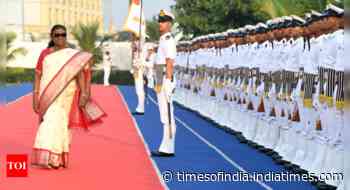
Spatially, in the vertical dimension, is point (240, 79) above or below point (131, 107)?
above

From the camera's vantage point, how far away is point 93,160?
41.9 ft

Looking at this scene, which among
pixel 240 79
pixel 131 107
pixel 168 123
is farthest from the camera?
pixel 131 107

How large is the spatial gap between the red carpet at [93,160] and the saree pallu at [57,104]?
0.24 m

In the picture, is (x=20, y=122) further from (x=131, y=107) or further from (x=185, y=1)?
(x=185, y=1)

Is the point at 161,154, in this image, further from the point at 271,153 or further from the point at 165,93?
the point at 271,153

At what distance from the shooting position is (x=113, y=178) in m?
10.9

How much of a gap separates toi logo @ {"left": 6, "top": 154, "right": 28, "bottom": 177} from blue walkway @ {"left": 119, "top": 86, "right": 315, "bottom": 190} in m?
1.78

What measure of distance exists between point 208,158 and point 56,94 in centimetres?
251

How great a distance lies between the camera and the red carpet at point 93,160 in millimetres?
10453

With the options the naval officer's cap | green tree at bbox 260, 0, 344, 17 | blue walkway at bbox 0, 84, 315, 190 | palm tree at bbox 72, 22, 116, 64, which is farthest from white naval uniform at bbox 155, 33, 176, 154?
palm tree at bbox 72, 22, 116, 64

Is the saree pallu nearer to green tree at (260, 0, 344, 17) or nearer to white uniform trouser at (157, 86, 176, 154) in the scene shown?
white uniform trouser at (157, 86, 176, 154)

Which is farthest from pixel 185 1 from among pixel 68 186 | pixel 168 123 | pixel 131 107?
pixel 68 186

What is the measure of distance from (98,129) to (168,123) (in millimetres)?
5220

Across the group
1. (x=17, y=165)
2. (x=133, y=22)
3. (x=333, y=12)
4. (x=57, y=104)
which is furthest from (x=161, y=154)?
(x=133, y=22)
